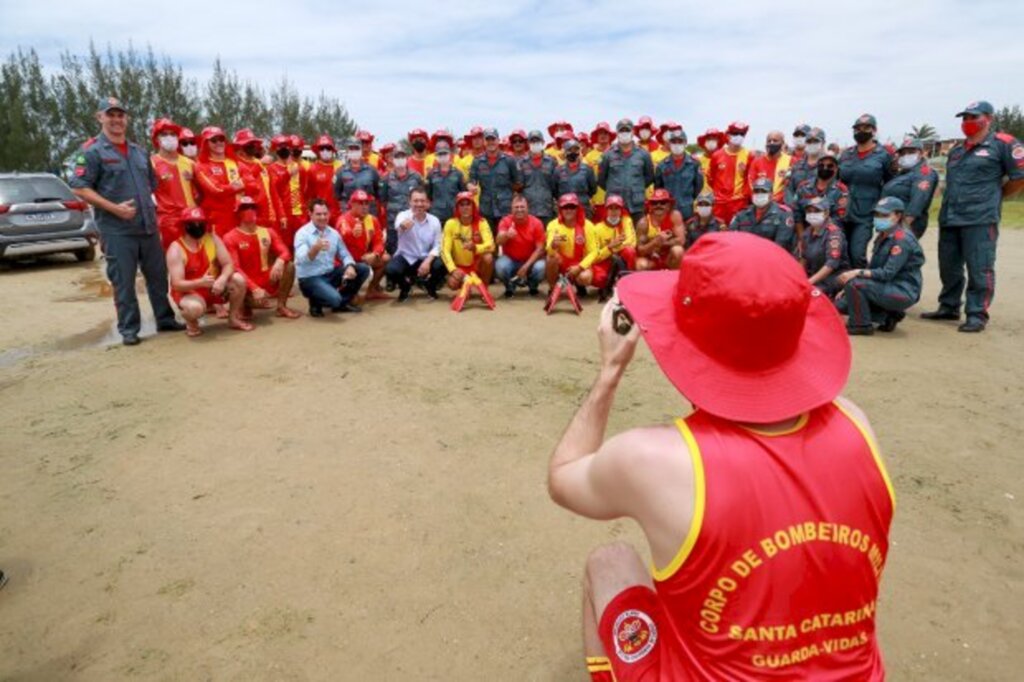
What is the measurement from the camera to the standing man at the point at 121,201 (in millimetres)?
5422

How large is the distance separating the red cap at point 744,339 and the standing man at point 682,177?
7476 mm

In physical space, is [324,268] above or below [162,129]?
below

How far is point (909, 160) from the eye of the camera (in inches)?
250

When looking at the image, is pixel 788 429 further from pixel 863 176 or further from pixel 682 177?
pixel 682 177

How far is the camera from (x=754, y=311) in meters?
1.15

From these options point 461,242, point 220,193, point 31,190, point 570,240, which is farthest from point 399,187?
point 31,190

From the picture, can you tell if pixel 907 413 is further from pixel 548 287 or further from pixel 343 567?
pixel 548 287

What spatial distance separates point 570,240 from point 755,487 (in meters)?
6.30

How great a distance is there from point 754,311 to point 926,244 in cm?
1375

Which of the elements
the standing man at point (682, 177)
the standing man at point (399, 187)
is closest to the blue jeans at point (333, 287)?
the standing man at point (399, 187)

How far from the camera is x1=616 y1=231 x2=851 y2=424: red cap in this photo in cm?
117

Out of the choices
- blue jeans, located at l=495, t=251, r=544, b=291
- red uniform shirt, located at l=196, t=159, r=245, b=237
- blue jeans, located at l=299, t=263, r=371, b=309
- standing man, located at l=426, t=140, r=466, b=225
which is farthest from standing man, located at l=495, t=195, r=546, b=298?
red uniform shirt, located at l=196, t=159, r=245, b=237

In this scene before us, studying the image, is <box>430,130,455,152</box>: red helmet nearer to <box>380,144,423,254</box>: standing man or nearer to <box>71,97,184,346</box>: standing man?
<box>380,144,423,254</box>: standing man

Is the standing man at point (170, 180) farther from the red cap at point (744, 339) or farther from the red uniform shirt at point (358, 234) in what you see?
the red cap at point (744, 339)
